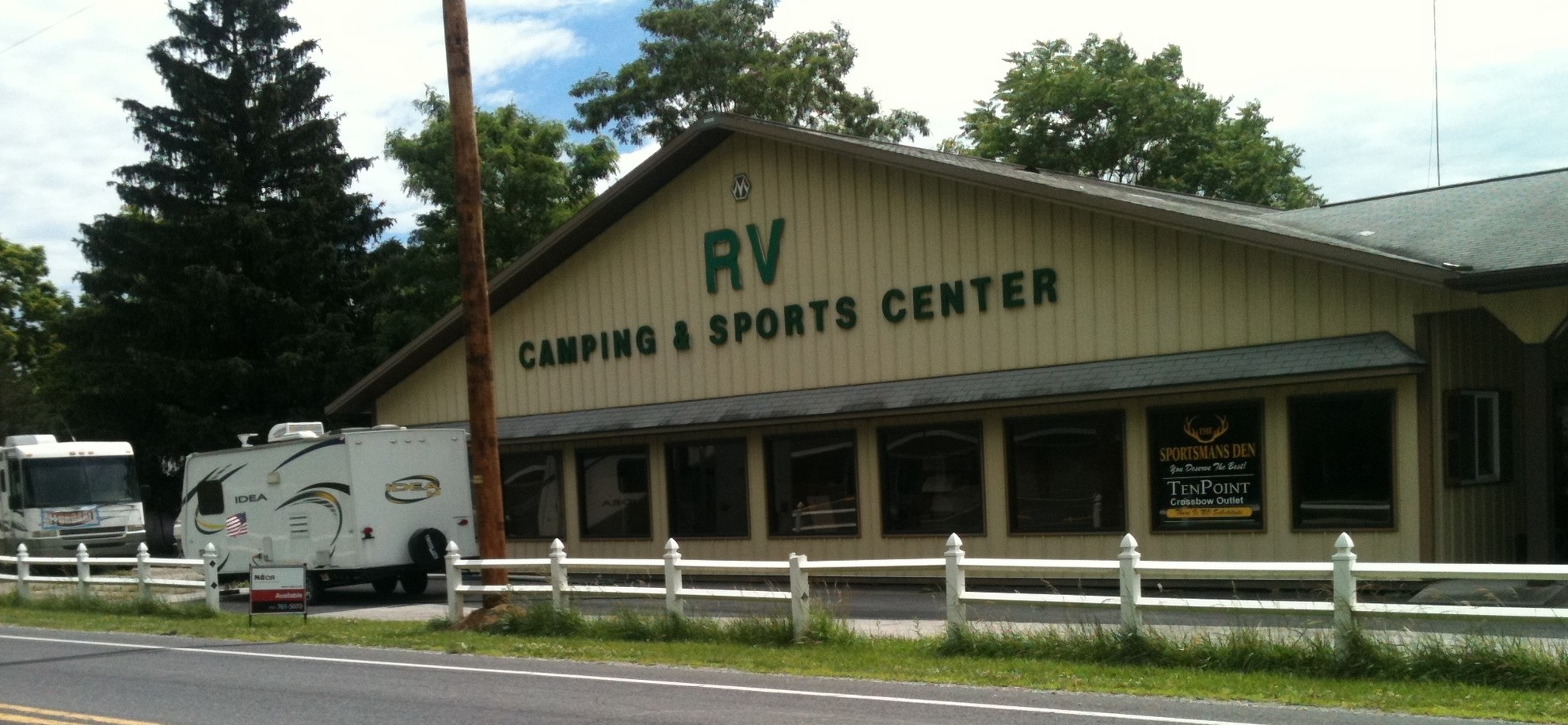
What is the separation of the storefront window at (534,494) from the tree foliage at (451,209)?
15.8 meters

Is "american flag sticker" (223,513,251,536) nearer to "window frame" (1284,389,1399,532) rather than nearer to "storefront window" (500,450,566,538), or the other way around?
"storefront window" (500,450,566,538)

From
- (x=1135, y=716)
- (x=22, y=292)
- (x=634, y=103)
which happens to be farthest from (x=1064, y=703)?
(x=22, y=292)

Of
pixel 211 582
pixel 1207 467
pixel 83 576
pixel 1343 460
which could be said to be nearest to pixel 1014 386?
pixel 1207 467

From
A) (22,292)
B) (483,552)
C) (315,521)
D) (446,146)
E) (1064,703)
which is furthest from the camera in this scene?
(22,292)

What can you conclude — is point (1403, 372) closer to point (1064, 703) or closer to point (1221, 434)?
point (1221, 434)

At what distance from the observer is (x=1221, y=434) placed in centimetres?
1817

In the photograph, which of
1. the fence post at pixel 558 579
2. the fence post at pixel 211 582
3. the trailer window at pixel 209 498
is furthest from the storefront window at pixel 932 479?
the trailer window at pixel 209 498

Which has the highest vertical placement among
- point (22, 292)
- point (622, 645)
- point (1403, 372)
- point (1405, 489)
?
point (22, 292)

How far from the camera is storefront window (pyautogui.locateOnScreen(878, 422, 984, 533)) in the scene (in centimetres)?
2074

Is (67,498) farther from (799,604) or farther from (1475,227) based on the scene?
(1475,227)

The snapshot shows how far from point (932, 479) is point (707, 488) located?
465 cm

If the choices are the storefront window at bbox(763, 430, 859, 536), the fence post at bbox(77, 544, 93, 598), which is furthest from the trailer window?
the storefront window at bbox(763, 430, 859, 536)

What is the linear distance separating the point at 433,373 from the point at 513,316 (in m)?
2.32

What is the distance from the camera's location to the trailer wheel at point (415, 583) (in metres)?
23.4
